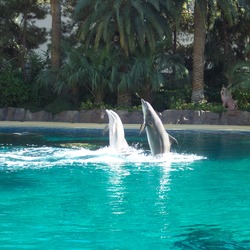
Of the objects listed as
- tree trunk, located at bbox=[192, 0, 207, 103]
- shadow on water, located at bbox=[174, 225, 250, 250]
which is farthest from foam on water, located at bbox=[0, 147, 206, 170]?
tree trunk, located at bbox=[192, 0, 207, 103]

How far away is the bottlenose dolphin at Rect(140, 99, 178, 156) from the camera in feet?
36.6

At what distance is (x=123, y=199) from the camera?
Result: 7.91 metres

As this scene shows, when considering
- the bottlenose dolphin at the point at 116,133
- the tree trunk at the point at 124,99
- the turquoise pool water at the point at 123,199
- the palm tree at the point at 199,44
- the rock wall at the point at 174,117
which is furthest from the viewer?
the tree trunk at the point at 124,99

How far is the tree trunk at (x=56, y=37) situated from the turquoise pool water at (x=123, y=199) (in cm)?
1146

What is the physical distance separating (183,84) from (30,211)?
18.0 m

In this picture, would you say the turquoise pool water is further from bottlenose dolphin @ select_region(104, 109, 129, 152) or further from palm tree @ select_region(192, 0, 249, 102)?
palm tree @ select_region(192, 0, 249, 102)

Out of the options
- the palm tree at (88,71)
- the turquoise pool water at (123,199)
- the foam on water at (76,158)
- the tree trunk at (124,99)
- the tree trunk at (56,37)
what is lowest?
the turquoise pool water at (123,199)

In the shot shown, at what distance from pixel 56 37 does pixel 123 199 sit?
→ 18.0m

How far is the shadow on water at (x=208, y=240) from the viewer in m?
5.74

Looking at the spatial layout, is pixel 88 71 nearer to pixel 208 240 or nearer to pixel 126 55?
pixel 126 55

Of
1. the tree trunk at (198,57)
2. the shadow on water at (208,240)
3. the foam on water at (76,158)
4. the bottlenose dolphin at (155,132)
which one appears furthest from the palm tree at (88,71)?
the shadow on water at (208,240)

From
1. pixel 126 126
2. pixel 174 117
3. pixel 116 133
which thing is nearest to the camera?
pixel 116 133

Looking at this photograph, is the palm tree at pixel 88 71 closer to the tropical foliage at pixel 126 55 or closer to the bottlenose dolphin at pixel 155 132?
the tropical foliage at pixel 126 55

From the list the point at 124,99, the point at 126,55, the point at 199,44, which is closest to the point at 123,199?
the point at 126,55
